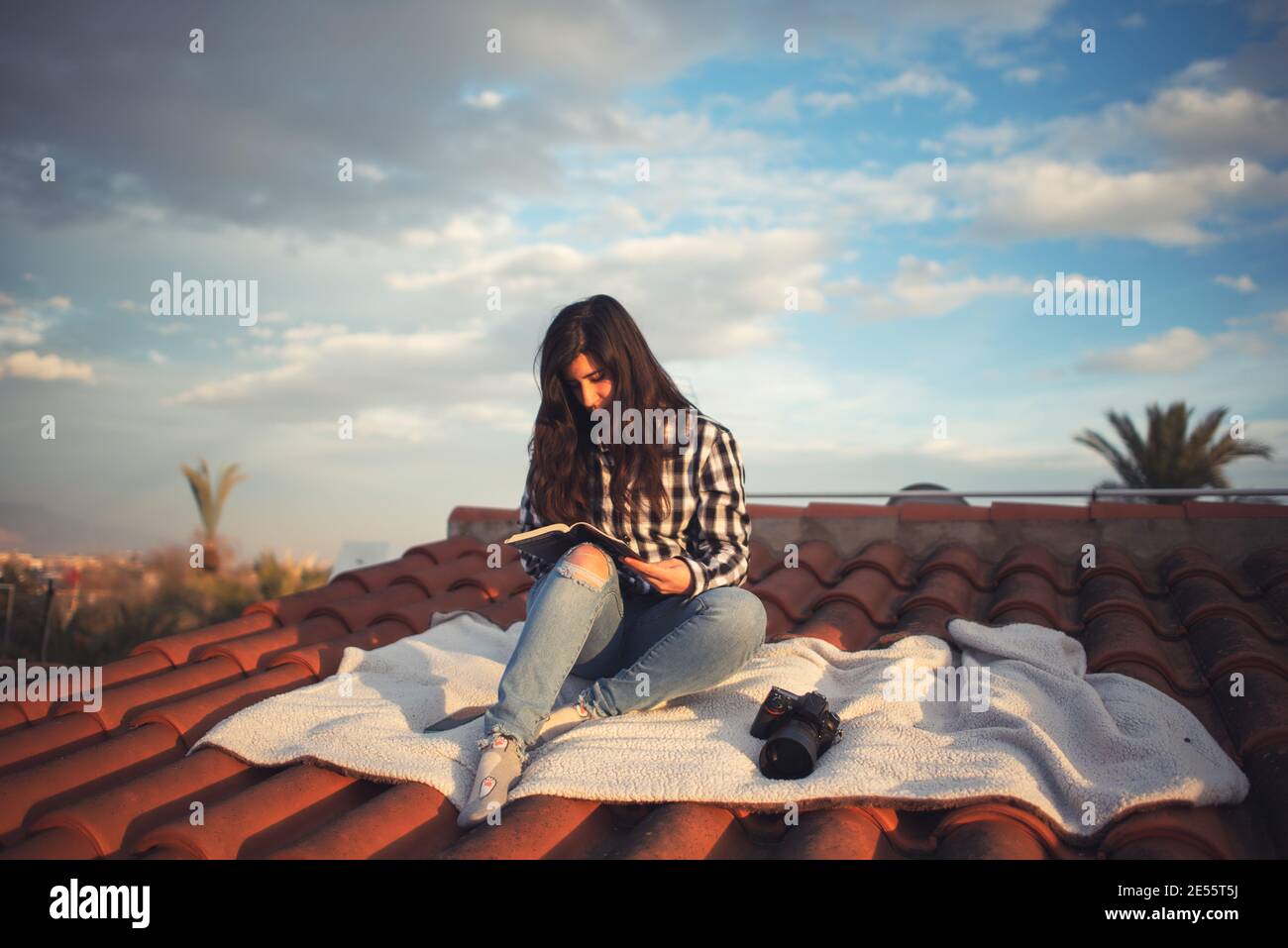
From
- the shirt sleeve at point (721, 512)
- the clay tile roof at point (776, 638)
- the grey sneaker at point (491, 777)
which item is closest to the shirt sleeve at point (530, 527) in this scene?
the shirt sleeve at point (721, 512)

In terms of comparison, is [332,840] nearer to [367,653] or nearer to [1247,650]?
[367,653]

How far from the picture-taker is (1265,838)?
199cm

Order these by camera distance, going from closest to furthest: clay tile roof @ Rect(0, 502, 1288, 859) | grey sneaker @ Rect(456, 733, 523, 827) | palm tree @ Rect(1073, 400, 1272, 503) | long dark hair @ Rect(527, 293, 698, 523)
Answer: clay tile roof @ Rect(0, 502, 1288, 859), grey sneaker @ Rect(456, 733, 523, 827), long dark hair @ Rect(527, 293, 698, 523), palm tree @ Rect(1073, 400, 1272, 503)

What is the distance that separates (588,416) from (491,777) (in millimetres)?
1196

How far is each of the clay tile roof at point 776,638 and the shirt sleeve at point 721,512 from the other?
76 centimetres

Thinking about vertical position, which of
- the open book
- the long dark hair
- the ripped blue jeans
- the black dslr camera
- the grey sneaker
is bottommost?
the grey sneaker

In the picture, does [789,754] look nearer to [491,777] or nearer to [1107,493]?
[491,777]

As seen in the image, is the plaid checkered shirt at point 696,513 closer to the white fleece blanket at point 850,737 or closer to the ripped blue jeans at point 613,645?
the ripped blue jeans at point 613,645

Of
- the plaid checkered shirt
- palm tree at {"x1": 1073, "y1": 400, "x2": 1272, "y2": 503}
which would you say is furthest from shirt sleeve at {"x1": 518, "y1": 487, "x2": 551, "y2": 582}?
palm tree at {"x1": 1073, "y1": 400, "x2": 1272, "y2": 503}

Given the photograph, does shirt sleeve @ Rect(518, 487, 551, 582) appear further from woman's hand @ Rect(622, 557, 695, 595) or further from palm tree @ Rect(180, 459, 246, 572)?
palm tree @ Rect(180, 459, 246, 572)

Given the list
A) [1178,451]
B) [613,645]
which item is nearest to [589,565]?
[613,645]

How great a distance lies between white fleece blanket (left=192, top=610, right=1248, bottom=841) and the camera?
2.07 meters

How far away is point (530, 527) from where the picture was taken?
3.09 m

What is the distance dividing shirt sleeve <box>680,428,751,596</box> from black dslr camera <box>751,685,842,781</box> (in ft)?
1.70
